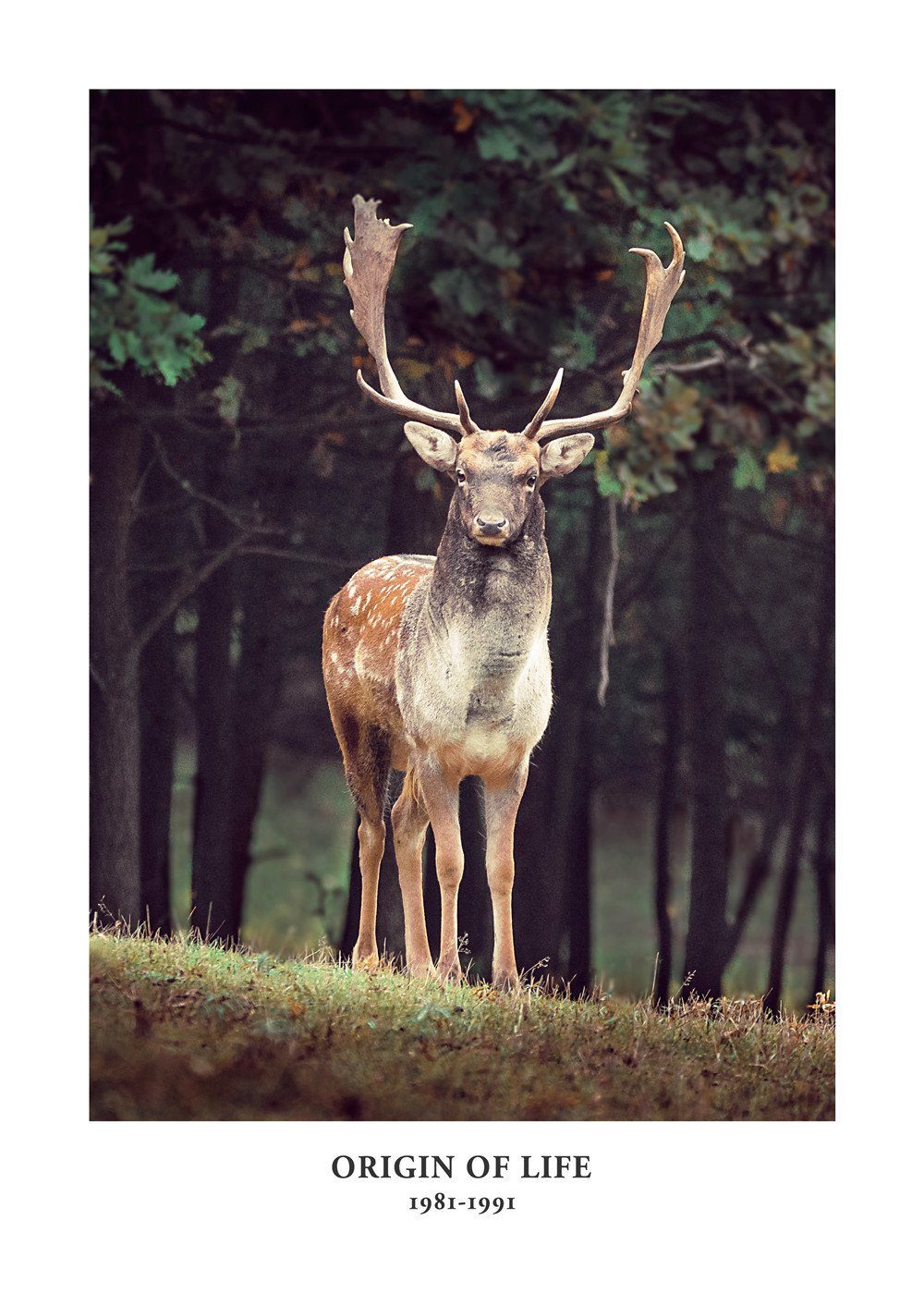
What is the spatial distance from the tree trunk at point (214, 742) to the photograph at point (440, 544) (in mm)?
31

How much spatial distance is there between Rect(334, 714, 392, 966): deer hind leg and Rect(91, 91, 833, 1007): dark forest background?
56cm

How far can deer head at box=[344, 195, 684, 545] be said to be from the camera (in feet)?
24.8

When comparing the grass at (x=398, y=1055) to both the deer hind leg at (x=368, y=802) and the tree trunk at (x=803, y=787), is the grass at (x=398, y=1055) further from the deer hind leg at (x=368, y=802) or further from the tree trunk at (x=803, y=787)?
the tree trunk at (x=803, y=787)

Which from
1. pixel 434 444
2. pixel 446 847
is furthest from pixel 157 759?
pixel 434 444

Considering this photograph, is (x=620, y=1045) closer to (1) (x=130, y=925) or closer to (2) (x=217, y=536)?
(1) (x=130, y=925)

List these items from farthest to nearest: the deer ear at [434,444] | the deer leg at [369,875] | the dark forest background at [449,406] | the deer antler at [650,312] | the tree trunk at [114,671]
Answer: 1. the tree trunk at [114,671]
2. the dark forest background at [449,406]
3. the deer leg at [369,875]
4. the deer antler at [650,312]
5. the deer ear at [434,444]

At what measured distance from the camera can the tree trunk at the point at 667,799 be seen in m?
14.0

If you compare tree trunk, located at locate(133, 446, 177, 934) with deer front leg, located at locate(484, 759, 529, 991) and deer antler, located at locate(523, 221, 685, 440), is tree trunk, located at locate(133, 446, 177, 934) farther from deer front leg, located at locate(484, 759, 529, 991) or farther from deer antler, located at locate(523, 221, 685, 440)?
deer antler, located at locate(523, 221, 685, 440)

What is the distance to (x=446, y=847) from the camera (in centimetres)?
802

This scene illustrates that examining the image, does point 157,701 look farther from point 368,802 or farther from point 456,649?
point 456,649

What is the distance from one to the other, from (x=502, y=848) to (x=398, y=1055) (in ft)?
3.87

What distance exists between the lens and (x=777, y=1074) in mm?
7773

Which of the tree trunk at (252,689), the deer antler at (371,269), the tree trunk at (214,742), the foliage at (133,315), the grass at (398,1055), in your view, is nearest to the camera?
the grass at (398,1055)

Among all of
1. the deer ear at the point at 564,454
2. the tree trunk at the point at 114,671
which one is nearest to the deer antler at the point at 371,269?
the deer ear at the point at 564,454
